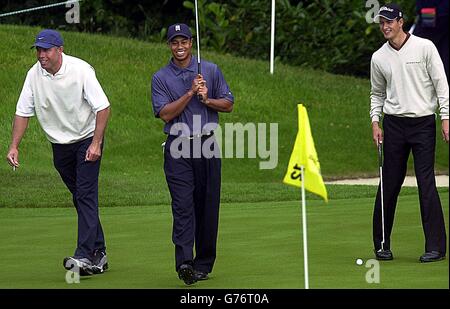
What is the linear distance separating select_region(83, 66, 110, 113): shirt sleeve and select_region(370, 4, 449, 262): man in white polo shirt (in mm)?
2156

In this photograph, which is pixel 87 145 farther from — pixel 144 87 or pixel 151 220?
pixel 144 87

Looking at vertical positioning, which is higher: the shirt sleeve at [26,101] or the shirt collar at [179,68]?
the shirt collar at [179,68]

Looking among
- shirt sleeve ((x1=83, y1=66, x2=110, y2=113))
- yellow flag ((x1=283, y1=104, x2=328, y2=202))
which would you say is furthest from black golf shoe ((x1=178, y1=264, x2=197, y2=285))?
yellow flag ((x1=283, y1=104, x2=328, y2=202))

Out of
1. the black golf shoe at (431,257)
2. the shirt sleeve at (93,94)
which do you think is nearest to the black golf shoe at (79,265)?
the shirt sleeve at (93,94)

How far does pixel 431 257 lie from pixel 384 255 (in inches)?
16.5

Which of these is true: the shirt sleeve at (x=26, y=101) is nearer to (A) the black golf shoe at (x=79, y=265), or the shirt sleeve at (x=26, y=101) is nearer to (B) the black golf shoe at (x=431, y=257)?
(A) the black golf shoe at (x=79, y=265)

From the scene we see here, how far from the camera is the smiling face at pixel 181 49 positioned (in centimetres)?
1042

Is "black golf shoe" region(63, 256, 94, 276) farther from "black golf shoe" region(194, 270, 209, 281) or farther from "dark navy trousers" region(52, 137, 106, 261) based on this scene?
"black golf shoe" region(194, 270, 209, 281)

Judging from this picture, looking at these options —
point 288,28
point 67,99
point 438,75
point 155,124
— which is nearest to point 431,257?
point 438,75

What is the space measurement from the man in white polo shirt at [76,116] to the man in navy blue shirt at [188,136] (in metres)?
0.71

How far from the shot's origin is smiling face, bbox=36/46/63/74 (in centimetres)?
1088

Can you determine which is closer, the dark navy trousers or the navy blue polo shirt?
the navy blue polo shirt

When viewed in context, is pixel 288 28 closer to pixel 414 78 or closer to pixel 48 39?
pixel 414 78
